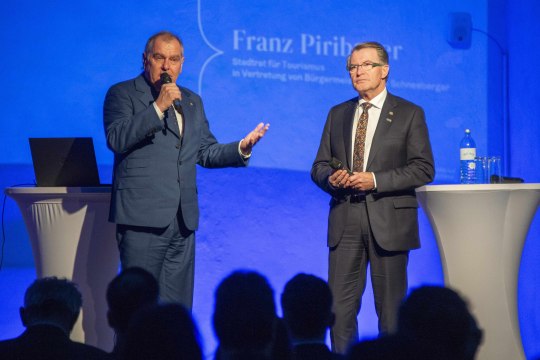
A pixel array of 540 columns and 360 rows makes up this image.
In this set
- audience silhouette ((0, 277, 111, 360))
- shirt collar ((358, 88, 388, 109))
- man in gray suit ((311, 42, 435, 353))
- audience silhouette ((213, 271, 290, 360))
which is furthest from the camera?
shirt collar ((358, 88, 388, 109))

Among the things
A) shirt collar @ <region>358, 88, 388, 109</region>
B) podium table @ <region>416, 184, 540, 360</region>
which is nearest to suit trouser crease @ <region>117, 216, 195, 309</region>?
shirt collar @ <region>358, 88, 388, 109</region>

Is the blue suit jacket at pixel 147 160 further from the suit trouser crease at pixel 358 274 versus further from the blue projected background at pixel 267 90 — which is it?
the blue projected background at pixel 267 90

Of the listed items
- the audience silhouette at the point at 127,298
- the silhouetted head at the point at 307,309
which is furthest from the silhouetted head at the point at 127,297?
the silhouetted head at the point at 307,309

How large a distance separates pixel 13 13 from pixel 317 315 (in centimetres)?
317

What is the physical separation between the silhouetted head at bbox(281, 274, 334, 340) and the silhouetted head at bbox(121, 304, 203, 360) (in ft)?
2.43

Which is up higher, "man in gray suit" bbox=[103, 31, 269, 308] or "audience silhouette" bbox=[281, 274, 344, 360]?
"man in gray suit" bbox=[103, 31, 269, 308]

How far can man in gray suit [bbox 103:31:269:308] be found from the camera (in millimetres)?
3115

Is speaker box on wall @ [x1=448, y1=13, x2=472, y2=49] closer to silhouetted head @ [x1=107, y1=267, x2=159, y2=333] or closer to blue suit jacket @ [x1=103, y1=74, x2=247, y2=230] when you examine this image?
blue suit jacket @ [x1=103, y1=74, x2=247, y2=230]

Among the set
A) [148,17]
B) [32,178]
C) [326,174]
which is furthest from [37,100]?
[326,174]

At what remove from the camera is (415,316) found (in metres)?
1.79

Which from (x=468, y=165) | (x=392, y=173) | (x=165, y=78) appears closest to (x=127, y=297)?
(x=165, y=78)

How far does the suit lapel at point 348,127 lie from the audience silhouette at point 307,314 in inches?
55.0

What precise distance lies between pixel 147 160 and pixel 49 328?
1345mm

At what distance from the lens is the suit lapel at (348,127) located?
354 cm
